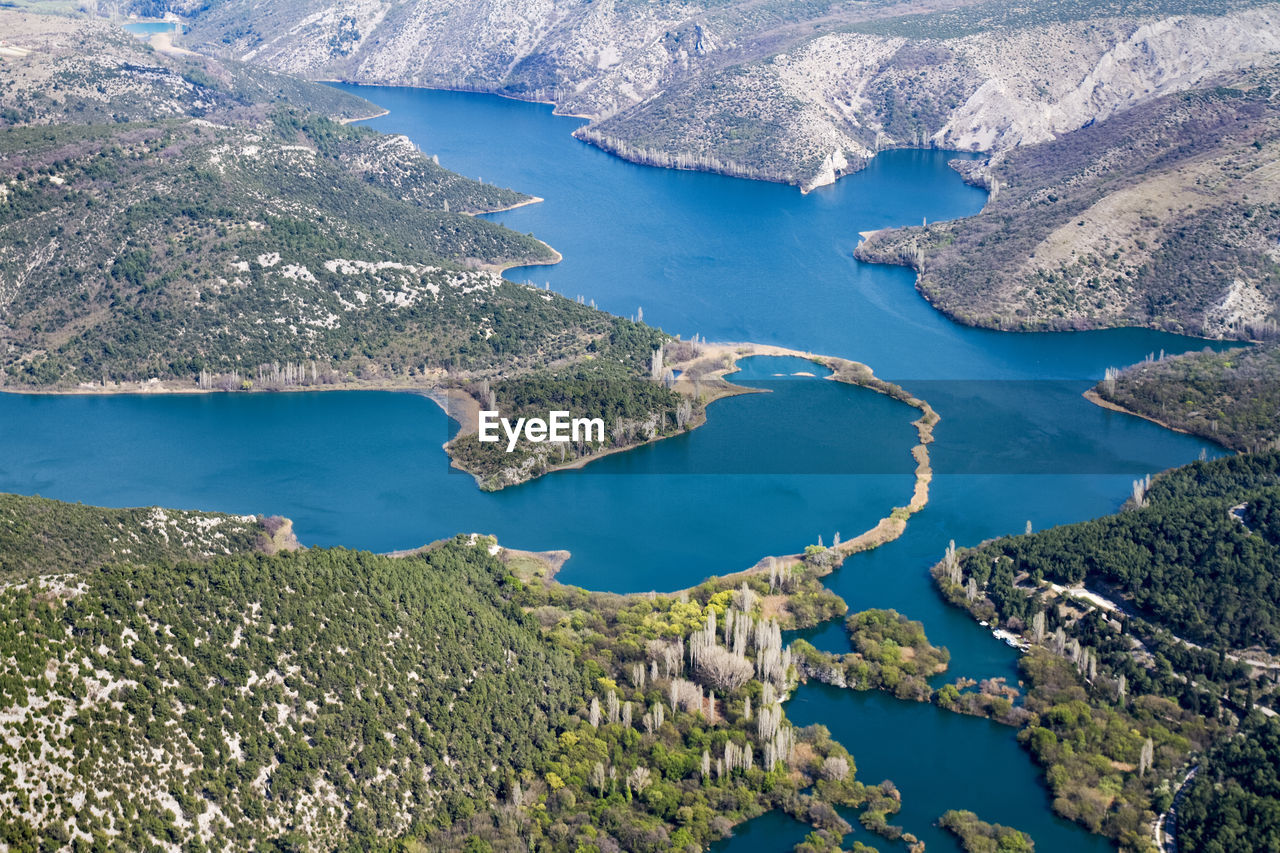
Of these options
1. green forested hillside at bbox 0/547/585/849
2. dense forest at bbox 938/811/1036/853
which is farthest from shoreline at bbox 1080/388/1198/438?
green forested hillside at bbox 0/547/585/849

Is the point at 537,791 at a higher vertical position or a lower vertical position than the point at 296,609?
lower

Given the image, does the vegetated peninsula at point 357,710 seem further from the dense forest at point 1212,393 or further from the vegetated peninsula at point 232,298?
the dense forest at point 1212,393

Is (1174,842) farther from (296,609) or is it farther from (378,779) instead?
(296,609)

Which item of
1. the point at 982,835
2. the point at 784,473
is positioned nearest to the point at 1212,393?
the point at 784,473

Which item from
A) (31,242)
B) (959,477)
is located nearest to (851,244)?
(959,477)

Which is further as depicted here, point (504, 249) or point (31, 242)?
point (504, 249)

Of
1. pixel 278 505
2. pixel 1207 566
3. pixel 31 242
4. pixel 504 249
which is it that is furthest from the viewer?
pixel 504 249

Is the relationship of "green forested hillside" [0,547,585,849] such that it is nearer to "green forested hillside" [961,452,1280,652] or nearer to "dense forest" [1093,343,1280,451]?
"green forested hillside" [961,452,1280,652]

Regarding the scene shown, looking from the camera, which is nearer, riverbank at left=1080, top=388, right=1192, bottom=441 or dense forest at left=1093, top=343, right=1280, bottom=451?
dense forest at left=1093, top=343, right=1280, bottom=451
